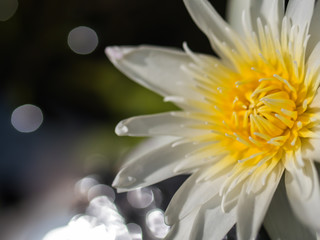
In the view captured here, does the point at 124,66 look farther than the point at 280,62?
Yes

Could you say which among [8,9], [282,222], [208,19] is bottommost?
[282,222]

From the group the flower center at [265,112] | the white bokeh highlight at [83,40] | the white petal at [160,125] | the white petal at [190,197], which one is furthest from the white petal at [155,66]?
the white bokeh highlight at [83,40]

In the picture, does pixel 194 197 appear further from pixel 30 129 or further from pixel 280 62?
pixel 30 129

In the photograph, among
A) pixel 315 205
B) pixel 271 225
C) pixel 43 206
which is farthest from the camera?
pixel 43 206

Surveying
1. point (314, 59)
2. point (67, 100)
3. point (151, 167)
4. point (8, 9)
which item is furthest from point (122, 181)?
point (8, 9)

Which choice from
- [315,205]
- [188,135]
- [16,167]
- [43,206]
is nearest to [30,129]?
[16,167]

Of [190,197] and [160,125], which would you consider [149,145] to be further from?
[190,197]

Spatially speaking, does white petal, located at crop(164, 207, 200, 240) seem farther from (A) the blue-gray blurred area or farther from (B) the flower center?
(A) the blue-gray blurred area
